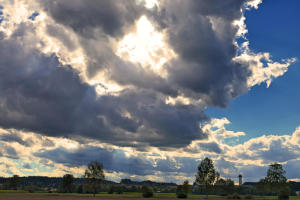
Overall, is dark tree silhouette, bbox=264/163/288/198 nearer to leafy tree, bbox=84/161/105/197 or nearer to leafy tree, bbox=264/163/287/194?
leafy tree, bbox=264/163/287/194

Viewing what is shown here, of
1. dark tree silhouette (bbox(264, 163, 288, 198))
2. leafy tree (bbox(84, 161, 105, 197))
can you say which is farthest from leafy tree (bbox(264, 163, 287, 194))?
leafy tree (bbox(84, 161, 105, 197))

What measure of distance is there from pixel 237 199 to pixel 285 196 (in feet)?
63.1

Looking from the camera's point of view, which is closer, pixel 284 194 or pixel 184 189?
pixel 284 194

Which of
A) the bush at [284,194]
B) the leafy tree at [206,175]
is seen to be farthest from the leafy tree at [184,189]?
the bush at [284,194]

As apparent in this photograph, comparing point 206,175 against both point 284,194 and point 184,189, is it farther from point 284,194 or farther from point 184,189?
point 284,194

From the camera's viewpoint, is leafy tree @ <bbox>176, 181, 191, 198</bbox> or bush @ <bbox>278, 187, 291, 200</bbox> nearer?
bush @ <bbox>278, 187, 291, 200</bbox>

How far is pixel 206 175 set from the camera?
135375mm

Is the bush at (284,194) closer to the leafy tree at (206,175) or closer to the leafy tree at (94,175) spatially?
the leafy tree at (206,175)

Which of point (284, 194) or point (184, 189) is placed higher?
point (284, 194)

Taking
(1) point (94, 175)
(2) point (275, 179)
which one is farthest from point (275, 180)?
(1) point (94, 175)

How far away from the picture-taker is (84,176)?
149 meters

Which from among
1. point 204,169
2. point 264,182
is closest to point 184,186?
point 204,169

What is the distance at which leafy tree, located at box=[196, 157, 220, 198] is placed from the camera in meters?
134

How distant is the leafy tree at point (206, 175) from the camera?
134375 mm
